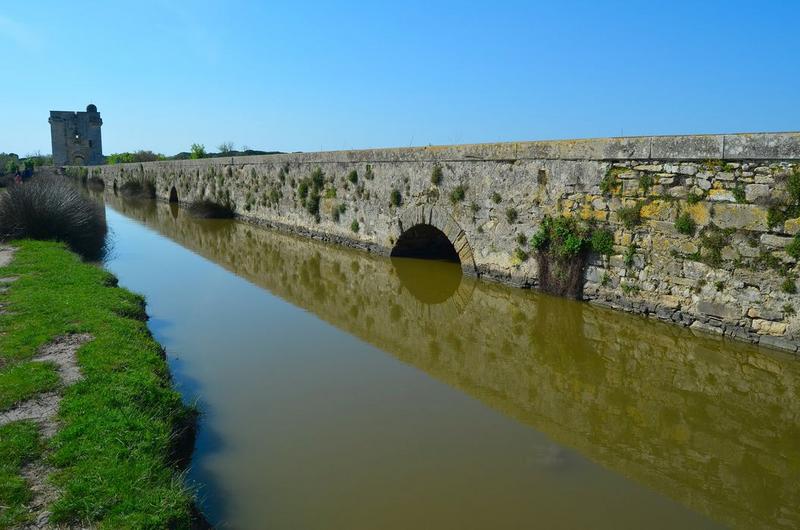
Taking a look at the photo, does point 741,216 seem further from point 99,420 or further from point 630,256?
point 99,420

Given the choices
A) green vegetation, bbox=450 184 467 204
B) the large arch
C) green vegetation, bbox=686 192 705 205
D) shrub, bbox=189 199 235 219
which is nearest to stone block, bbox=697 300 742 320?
green vegetation, bbox=686 192 705 205

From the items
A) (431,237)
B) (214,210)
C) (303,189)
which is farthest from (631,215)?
(214,210)

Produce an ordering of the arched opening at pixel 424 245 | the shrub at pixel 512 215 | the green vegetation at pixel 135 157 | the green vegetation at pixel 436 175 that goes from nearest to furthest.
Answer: the shrub at pixel 512 215 → the green vegetation at pixel 436 175 → the arched opening at pixel 424 245 → the green vegetation at pixel 135 157

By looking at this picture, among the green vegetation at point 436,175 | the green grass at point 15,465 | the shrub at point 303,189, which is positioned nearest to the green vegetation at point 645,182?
the green vegetation at point 436,175

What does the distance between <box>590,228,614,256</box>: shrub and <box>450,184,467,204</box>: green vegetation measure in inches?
120

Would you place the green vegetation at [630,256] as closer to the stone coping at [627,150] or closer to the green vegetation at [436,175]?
the stone coping at [627,150]

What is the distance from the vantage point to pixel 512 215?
9648 millimetres

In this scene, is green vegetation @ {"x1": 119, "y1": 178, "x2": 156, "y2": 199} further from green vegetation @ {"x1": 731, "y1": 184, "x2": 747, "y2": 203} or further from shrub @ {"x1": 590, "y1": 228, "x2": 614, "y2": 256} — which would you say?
green vegetation @ {"x1": 731, "y1": 184, "x2": 747, "y2": 203}

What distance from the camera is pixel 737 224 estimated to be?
6680 millimetres

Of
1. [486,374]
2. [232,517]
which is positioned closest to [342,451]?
[232,517]

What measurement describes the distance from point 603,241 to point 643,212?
2.35ft

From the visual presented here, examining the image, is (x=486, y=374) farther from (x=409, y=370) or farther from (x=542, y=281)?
(x=542, y=281)

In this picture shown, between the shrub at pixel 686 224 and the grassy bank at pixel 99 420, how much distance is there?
6206 mm

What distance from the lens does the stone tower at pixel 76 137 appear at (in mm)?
57378
